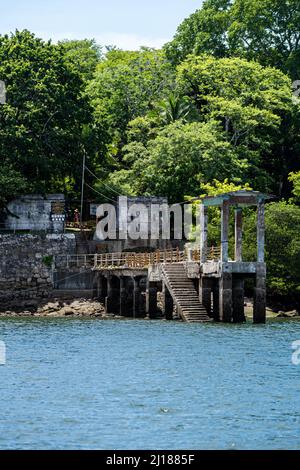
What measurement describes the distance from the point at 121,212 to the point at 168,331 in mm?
26142

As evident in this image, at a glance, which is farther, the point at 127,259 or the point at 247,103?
the point at 247,103

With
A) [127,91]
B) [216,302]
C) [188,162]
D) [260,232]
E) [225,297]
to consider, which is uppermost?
[127,91]

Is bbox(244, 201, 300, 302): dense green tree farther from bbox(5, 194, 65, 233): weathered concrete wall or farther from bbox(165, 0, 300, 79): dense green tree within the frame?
bbox(165, 0, 300, 79): dense green tree

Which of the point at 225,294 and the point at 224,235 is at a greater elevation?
the point at 224,235

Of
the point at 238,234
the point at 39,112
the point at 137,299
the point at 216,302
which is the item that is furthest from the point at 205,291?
the point at 39,112

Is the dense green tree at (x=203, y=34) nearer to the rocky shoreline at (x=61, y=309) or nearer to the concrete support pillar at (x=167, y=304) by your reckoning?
the rocky shoreline at (x=61, y=309)

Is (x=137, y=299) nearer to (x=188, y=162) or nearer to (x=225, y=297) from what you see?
(x=225, y=297)

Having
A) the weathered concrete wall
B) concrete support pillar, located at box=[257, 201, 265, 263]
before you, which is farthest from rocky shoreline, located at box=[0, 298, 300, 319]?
concrete support pillar, located at box=[257, 201, 265, 263]

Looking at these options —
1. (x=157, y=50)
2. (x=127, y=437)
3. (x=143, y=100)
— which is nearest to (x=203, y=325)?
(x=127, y=437)

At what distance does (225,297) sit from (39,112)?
26.6 meters

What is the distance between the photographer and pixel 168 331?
64625 mm

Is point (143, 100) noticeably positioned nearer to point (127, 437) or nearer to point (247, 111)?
point (247, 111)

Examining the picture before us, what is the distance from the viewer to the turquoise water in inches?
1458

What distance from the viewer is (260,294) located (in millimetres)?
68188
